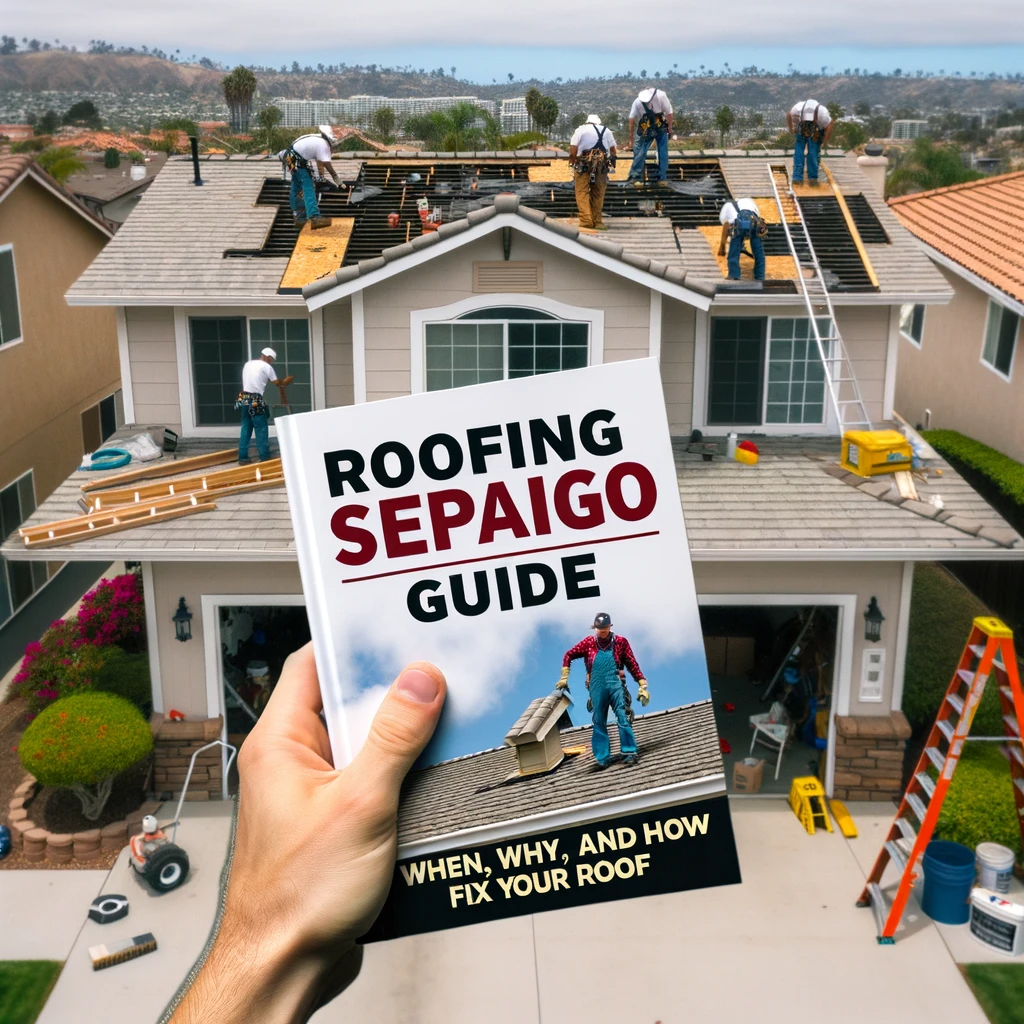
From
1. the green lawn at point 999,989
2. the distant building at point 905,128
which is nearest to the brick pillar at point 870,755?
the green lawn at point 999,989

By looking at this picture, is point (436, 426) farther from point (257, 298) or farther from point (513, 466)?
point (257, 298)

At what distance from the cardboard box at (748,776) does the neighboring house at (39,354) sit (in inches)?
451

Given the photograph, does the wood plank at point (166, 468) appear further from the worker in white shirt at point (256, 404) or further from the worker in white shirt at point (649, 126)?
the worker in white shirt at point (649, 126)

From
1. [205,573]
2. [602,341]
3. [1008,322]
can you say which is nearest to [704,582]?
[602,341]

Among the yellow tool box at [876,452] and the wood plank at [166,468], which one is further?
the wood plank at [166,468]

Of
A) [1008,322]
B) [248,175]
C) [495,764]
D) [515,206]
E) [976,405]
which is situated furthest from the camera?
[976,405]

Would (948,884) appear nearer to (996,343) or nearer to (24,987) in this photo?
(24,987)

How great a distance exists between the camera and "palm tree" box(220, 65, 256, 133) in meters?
107

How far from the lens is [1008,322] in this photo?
67.7 ft

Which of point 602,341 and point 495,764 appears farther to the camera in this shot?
point 602,341

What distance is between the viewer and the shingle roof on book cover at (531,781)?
2.94 meters

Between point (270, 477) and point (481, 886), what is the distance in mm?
12345

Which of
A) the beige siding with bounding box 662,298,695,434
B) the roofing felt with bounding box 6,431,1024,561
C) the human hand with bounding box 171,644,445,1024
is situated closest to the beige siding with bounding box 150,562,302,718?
the roofing felt with bounding box 6,431,1024,561

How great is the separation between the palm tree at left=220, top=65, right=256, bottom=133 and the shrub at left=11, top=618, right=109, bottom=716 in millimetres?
96627
